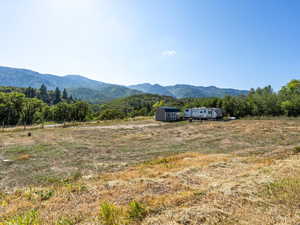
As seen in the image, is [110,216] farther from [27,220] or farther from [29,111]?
[29,111]

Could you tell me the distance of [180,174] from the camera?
7.87 meters

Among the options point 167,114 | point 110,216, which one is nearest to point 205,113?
point 167,114

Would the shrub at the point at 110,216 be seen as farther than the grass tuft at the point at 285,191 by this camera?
No

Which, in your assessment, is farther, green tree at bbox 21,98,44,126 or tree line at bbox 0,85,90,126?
green tree at bbox 21,98,44,126

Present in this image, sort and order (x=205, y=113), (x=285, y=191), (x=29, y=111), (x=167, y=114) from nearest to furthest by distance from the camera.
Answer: (x=285, y=191), (x=205, y=113), (x=167, y=114), (x=29, y=111)

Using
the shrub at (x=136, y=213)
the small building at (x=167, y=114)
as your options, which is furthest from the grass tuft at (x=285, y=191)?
the small building at (x=167, y=114)

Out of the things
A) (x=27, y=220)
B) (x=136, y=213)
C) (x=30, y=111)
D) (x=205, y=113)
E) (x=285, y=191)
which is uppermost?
(x=205, y=113)

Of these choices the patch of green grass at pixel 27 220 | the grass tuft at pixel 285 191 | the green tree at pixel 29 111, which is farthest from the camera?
the green tree at pixel 29 111

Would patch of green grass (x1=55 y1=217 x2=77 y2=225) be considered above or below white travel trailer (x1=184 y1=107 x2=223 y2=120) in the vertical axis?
below

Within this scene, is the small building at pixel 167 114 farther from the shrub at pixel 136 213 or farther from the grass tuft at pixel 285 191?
the shrub at pixel 136 213

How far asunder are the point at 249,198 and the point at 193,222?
2100 mm

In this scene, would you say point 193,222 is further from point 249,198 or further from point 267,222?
point 249,198

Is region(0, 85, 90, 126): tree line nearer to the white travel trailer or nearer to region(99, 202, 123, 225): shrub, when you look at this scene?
the white travel trailer

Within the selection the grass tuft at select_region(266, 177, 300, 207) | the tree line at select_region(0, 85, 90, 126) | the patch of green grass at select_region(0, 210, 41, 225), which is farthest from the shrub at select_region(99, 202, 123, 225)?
the tree line at select_region(0, 85, 90, 126)
